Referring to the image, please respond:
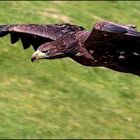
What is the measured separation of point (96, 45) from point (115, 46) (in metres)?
0.34

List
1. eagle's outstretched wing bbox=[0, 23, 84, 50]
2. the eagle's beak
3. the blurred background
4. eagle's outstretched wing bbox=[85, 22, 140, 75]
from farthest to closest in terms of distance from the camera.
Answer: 1. the blurred background
2. eagle's outstretched wing bbox=[0, 23, 84, 50]
3. the eagle's beak
4. eagle's outstretched wing bbox=[85, 22, 140, 75]

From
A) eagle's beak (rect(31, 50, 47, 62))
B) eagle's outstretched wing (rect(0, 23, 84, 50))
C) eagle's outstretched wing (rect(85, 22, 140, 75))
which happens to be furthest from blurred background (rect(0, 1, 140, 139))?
eagle's outstretched wing (rect(85, 22, 140, 75))

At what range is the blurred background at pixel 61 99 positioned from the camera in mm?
15555

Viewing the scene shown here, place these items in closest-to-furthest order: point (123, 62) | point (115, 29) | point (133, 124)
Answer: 1. point (115, 29)
2. point (123, 62)
3. point (133, 124)

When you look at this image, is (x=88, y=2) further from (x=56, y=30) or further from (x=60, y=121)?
(x=56, y=30)

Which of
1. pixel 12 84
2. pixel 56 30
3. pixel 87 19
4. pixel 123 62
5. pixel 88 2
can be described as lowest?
pixel 123 62

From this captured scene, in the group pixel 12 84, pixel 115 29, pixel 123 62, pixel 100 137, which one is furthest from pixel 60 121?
pixel 115 29

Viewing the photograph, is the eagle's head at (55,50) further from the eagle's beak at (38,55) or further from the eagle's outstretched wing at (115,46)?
the eagle's outstretched wing at (115,46)

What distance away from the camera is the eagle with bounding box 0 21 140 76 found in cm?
1118

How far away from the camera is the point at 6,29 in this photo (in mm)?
13492

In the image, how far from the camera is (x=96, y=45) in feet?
38.9

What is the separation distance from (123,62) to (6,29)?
2.72 metres

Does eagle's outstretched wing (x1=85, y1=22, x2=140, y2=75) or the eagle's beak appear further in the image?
the eagle's beak

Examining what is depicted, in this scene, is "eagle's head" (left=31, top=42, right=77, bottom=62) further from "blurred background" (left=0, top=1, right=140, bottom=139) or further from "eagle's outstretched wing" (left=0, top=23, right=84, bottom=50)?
"blurred background" (left=0, top=1, right=140, bottom=139)
